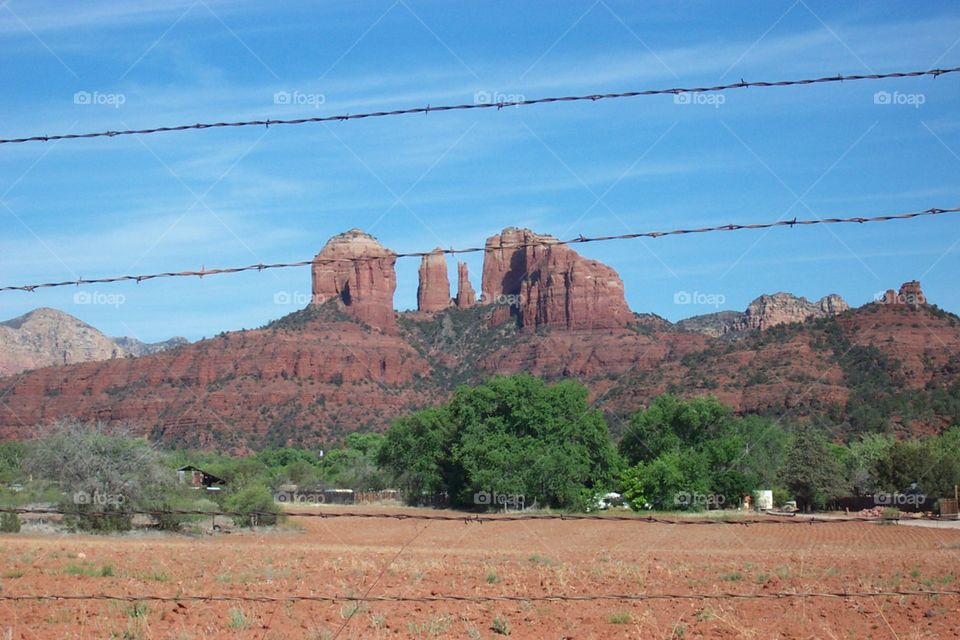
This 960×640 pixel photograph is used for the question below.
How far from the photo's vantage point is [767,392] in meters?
111

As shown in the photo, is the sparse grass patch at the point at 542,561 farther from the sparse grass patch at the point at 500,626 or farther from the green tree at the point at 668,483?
the green tree at the point at 668,483

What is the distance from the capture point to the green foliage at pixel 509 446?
67188mm

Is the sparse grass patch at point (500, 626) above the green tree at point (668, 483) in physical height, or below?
below

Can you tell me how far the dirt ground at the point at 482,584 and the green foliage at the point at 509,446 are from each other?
929 inches

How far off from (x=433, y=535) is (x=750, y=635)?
1486 inches

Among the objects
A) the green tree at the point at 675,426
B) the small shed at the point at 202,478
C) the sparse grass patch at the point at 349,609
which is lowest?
the sparse grass patch at the point at 349,609

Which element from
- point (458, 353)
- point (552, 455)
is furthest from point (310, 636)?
point (458, 353)

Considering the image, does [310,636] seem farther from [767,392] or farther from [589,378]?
[589,378]

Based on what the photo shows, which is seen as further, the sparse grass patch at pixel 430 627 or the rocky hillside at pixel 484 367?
the rocky hillside at pixel 484 367

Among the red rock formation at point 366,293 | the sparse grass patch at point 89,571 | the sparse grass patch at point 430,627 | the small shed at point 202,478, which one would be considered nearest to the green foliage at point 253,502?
the small shed at point 202,478

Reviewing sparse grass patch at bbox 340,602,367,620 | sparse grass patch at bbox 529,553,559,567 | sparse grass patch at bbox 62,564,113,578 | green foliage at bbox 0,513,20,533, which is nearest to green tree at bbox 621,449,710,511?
sparse grass patch at bbox 529,553,559,567

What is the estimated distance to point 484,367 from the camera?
16538 cm

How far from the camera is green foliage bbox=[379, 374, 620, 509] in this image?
67188mm

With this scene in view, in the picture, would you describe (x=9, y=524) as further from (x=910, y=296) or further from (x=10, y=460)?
(x=910, y=296)
